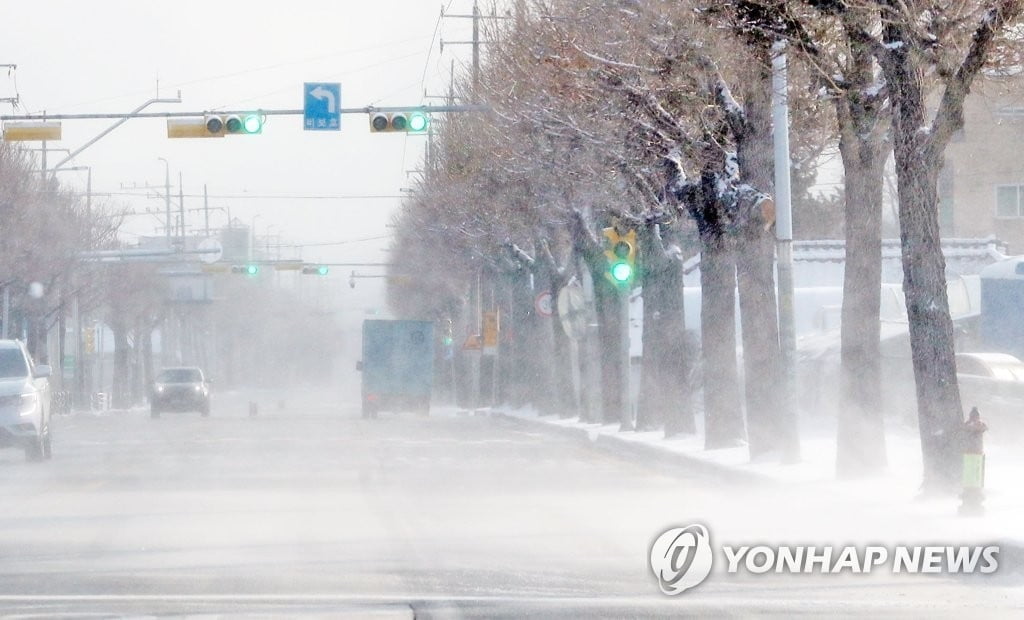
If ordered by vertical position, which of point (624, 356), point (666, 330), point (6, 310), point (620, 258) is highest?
point (6, 310)

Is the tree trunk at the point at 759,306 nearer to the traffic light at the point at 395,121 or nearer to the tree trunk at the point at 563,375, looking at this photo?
the traffic light at the point at 395,121

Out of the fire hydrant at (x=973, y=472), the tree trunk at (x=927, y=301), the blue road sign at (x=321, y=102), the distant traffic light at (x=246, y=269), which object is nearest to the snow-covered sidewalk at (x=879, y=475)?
the fire hydrant at (x=973, y=472)

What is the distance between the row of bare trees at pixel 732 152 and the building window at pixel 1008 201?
92.9 feet

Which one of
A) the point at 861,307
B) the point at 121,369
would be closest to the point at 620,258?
the point at 861,307

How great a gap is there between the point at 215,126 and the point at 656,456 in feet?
28.5

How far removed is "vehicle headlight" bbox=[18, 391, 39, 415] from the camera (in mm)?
25938

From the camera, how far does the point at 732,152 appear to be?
23.4 meters

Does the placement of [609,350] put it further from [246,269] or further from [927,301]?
[246,269]

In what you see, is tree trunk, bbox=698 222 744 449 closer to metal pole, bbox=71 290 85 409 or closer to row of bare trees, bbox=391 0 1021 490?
row of bare trees, bbox=391 0 1021 490

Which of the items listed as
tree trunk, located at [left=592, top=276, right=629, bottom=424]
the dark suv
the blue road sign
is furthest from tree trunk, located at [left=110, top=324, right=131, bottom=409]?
the blue road sign

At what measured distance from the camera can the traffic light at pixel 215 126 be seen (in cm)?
2514

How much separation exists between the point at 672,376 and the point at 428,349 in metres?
24.9

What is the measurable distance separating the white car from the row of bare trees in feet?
30.1

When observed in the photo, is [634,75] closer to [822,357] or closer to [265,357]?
[822,357]
